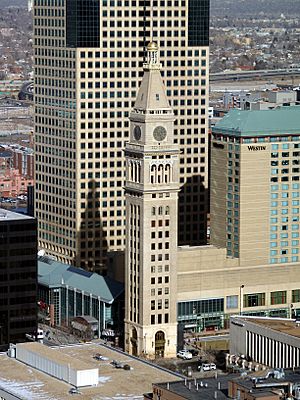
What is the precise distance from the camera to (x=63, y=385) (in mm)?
110875

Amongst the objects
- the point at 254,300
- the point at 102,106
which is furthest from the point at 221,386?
the point at 102,106

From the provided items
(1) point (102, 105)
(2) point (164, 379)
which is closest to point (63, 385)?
(2) point (164, 379)

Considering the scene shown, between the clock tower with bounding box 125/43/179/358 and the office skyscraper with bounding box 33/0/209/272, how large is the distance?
19.2 m

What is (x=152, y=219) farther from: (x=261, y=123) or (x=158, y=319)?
(x=261, y=123)

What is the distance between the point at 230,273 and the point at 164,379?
118ft

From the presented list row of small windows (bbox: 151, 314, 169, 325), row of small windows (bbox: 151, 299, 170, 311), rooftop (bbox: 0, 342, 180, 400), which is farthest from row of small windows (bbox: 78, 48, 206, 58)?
rooftop (bbox: 0, 342, 180, 400)

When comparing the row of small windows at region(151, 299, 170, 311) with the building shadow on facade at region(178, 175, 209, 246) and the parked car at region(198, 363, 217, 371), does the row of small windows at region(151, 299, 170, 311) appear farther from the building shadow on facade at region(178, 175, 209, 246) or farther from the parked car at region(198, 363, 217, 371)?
the building shadow on facade at region(178, 175, 209, 246)

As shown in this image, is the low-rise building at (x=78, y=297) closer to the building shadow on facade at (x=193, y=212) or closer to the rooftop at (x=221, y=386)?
the building shadow on facade at (x=193, y=212)

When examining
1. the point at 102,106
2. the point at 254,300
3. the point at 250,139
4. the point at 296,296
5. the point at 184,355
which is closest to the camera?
the point at 184,355

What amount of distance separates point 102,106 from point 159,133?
21.5 metres

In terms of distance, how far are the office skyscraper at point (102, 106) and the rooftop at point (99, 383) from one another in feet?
134

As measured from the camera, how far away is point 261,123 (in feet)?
490

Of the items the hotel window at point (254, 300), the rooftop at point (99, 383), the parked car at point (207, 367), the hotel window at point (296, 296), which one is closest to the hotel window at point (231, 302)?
the hotel window at point (254, 300)

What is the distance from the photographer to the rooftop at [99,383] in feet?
358
